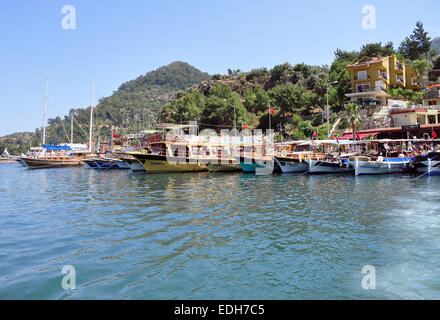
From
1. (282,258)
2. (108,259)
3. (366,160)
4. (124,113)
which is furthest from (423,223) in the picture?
(124,113)

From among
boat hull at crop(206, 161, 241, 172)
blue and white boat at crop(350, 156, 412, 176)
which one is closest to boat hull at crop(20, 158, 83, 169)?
boat hull at crop(206, 161, 241, 172)

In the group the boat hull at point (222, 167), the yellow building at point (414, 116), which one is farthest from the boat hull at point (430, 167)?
the yellow building at point (414, 116)

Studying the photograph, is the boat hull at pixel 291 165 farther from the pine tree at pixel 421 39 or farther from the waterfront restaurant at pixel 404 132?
the pine tree at pixel 421 39

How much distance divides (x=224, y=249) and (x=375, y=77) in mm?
56609

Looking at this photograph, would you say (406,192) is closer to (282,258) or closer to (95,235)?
(282,258)

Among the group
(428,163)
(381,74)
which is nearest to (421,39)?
(381,74)

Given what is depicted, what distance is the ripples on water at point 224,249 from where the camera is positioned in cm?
633

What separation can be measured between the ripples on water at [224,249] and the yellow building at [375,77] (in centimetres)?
4463

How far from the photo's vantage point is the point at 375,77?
181ft

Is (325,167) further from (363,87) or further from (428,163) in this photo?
(363,87)

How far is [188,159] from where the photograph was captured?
3697 cm

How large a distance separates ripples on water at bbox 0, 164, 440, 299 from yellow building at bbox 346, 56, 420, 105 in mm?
44626

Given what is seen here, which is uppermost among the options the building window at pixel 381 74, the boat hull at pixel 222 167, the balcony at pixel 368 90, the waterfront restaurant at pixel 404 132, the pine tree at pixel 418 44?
the pine tree at pixel 418 44

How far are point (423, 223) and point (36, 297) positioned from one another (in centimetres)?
1177
